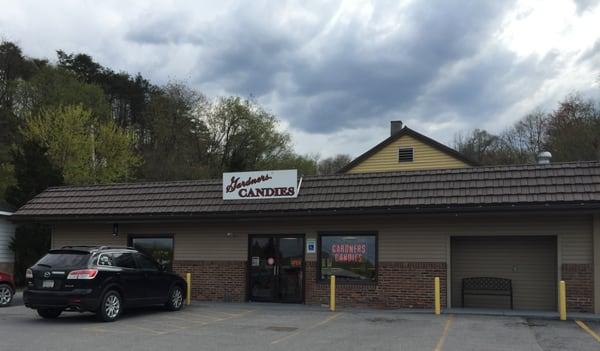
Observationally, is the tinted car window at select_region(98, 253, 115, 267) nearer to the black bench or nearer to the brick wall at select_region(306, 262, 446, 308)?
the brick wall at select_region(306, 262, 446, 308)

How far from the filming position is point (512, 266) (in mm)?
15625

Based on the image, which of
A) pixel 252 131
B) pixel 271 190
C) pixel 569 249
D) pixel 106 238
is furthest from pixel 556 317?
pixel 252 131

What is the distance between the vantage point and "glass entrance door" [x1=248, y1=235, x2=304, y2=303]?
17.0 m

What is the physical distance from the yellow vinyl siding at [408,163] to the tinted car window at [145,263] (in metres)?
15.3

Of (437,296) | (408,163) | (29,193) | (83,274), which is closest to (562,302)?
(437,296)

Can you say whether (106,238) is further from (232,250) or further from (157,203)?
(232,250)

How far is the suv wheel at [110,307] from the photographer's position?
1252 centimetres

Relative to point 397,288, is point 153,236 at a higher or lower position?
higher

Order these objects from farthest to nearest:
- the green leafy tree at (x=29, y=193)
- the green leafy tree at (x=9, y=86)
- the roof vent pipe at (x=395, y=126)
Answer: the green leafy tree at (x=9, y=86)
the roof vent pipe at (x=395, y=126)
the green leafy tree at (x=29, y=193)

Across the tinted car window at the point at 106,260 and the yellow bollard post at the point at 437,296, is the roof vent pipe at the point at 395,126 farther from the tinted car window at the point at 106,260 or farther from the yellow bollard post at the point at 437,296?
the tinted car window at the point at 106,260

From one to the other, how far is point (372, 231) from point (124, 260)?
6.71 meters

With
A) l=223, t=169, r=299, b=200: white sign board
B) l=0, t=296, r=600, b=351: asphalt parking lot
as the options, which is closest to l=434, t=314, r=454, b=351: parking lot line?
l=0, t=296, r=600, b=351: asphalt parking lot

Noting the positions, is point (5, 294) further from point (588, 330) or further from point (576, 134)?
point (576, 134)

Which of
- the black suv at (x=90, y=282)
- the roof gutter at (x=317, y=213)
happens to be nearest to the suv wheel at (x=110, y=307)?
the black suv at (x=90, y=282)
